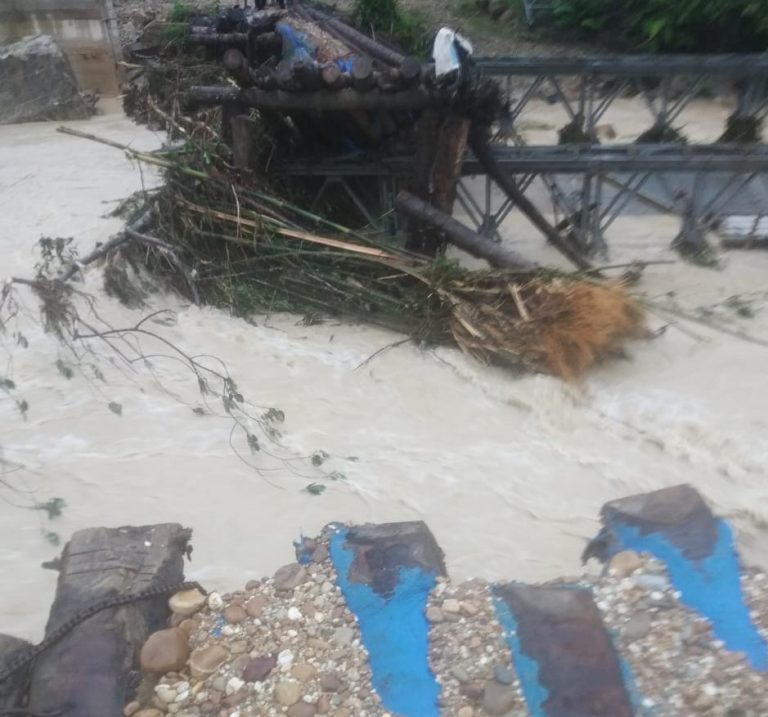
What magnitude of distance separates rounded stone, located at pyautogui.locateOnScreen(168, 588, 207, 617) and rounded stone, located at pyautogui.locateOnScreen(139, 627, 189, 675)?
153mm

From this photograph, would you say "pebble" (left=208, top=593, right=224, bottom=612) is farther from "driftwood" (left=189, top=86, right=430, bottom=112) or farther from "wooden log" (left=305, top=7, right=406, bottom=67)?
"wooden log" (left=305, top=7, right=406, bottom=67)

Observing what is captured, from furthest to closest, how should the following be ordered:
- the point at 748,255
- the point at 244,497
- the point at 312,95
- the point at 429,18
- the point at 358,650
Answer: the point at 429,18 < the point at 748,255 < the point at 312,95 < the point at 244,497 < the point at 358,650

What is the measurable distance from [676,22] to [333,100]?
671cm

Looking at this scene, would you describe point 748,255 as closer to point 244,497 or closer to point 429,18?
point 244,497

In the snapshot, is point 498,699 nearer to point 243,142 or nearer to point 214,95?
point 243,142

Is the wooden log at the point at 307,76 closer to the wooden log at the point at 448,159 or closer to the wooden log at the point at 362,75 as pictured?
the wooden log at the point at 362,75

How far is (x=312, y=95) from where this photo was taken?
5984 millimetres

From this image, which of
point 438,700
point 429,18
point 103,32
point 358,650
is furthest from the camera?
point 429,18

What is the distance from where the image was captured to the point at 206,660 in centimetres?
289

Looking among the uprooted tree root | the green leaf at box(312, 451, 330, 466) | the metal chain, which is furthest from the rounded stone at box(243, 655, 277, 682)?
the uprooted tree root

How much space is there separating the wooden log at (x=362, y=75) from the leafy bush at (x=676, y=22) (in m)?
6.38

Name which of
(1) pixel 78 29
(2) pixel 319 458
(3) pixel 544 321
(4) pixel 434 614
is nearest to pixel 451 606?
(4) pixel 434 614

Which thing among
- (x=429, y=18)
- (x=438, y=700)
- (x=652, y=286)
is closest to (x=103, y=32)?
(x=429, y=18)

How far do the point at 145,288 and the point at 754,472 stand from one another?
4.07 metres
